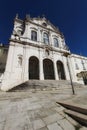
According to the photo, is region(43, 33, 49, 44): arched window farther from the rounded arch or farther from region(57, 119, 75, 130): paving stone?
region(57, 119, 75, 130): paving stone

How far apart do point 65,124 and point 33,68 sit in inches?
592

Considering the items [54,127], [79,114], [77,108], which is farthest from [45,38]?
[54,127]

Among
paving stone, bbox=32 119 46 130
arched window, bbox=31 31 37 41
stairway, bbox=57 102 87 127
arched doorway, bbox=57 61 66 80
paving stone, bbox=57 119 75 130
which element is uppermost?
arched window, bbox=31 31 37 41

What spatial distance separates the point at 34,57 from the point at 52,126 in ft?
46.8

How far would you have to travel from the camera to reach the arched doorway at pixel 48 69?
1744 centimetres

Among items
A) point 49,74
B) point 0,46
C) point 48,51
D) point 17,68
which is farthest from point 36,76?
point 0,46

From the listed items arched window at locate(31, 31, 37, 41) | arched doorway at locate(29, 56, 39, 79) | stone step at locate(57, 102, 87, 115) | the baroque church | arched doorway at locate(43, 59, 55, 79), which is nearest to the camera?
stone step at locate(57, 102, 87, 115)

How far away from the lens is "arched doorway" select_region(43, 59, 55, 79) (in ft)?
57.2

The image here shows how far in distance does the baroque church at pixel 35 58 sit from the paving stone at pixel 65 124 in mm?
7737

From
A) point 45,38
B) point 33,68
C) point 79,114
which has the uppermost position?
point 45,38

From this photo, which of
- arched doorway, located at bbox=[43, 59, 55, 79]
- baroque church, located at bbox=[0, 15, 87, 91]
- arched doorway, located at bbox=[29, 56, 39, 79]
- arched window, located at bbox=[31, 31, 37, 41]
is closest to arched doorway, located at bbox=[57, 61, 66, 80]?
baroque church, located at bbox=[0, 15, 87, 91]

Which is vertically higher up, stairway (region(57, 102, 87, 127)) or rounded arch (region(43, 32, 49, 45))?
rounded arch (region(43, 32, 49, 45))

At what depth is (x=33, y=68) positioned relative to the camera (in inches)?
671

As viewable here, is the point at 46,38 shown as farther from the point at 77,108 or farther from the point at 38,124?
the point at 38,124
